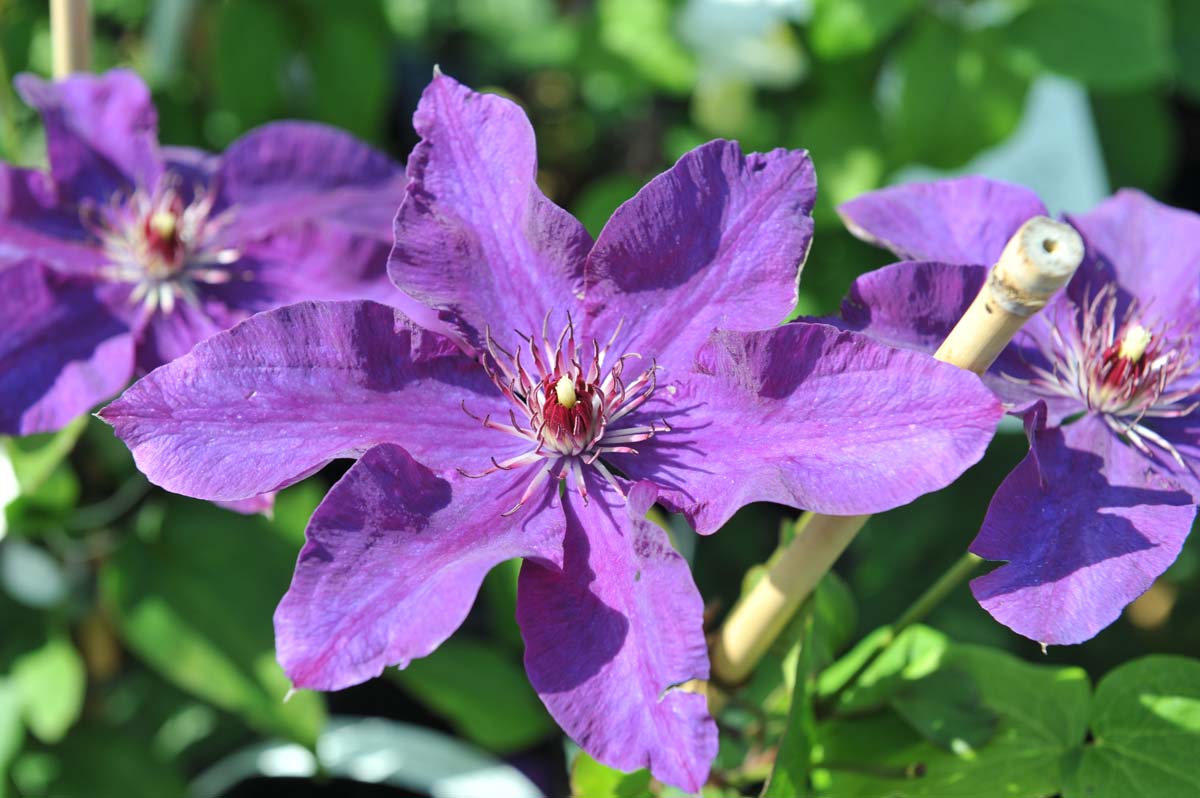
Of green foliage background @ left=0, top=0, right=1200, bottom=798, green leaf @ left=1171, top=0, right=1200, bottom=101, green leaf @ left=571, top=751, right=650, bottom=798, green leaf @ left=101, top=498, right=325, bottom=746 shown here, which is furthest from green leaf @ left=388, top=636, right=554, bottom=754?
green leaf @ left=1171, top=0, right=1200, bottom=101

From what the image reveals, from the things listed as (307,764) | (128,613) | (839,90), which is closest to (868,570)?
(839,90)

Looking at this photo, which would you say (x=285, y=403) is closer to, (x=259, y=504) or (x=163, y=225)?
(x=259, y=504)

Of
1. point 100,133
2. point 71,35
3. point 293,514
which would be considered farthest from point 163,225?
point 293,514

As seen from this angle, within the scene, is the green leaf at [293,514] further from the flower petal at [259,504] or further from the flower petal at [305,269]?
the flower petal at [259,504]

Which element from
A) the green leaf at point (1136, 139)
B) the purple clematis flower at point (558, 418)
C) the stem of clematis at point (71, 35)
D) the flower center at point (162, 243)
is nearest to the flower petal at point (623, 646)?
the purple clematis flower at point (558, 418)

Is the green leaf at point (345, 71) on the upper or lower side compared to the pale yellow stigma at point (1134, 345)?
lower

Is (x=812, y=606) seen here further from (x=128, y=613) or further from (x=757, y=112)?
(x=757, y=112)
